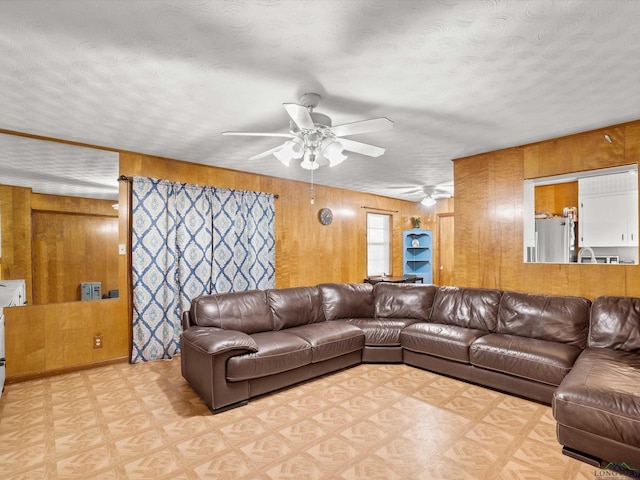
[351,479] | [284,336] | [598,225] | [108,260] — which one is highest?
[598,225]

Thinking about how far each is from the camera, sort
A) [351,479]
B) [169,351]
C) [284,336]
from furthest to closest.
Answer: [169,351] → [284,336] → [351,479]

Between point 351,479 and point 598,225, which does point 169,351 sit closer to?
point 351,479

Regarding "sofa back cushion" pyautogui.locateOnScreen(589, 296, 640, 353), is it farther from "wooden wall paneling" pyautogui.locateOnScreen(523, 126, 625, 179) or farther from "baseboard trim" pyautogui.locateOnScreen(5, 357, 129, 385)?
"baseboard trim" pyautogui.locateOnScreen(5, 357, 129, 385)

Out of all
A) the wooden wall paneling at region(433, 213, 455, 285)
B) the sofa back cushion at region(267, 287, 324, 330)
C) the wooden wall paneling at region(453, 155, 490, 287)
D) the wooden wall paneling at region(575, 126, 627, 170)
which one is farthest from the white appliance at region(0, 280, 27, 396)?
the wooden wall paneling at region(433, 213, 455, 285)

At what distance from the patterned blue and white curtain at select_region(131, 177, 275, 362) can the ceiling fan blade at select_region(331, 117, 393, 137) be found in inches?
102

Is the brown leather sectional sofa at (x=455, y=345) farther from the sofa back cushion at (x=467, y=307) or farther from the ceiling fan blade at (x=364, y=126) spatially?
the ceiling fan blade at (x=364, y=126)

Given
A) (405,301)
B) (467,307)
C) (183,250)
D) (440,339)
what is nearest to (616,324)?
(467,307)

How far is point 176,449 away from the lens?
224cm

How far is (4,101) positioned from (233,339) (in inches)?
103

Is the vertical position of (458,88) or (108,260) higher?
(458,88)

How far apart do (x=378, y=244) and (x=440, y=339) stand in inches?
161

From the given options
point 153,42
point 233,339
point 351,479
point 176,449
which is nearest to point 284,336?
point 233,339

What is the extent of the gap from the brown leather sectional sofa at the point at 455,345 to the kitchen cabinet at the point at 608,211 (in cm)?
212

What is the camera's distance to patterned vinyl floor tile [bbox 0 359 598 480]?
2025 mm
